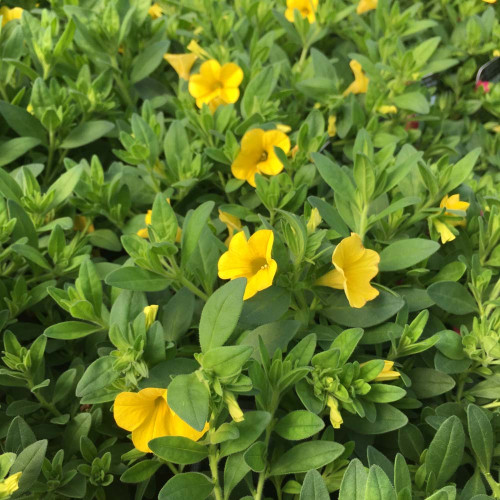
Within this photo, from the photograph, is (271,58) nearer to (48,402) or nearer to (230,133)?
(230,133)

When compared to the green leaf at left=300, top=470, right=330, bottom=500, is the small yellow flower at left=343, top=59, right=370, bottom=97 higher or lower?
higher

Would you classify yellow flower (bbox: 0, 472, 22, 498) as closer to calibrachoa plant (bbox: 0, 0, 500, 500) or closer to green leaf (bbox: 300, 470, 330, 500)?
calibrachoa plant (bbox: 0, 0, 500, 500)

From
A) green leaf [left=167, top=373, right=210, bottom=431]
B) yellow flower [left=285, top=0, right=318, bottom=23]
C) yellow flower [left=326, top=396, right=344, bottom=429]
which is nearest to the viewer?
green leaf [left=167, top=373, right=210, bottom=431]

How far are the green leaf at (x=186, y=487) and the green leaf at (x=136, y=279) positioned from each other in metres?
0.29

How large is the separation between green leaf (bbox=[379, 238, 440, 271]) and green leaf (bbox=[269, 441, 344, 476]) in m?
0.32

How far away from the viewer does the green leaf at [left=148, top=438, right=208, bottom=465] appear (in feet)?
2.34

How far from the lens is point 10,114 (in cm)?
119

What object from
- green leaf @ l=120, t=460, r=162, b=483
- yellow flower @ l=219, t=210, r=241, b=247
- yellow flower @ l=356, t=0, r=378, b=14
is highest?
yellow flower @ l=356, t=0, r=378, b=14

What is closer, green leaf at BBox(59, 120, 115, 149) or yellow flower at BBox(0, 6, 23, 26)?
green leaf at BBox(59, 120, 115, 149)

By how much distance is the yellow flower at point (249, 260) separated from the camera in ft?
2.67

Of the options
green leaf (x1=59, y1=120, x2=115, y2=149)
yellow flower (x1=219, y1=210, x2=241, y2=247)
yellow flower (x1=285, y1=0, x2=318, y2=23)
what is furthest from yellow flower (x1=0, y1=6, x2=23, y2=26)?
yellow flower (x1=219, y1=210, x2=241, y2=247)

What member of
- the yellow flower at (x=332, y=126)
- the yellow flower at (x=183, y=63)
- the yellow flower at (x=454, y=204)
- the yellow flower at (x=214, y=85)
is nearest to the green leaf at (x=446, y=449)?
the yellow flower at (x=454, y=204)

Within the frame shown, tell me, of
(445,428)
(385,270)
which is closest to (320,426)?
(445,428)

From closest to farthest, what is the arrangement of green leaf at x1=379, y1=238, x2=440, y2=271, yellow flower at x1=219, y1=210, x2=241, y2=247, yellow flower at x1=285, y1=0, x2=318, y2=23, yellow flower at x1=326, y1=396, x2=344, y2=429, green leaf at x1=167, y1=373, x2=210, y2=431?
green leaf at x1=167, y1=373, x2=210, y2=431 < yellow flower at x1=326, y1=396, x2=344, y2=429 < green leaf at x1=379, y1=238, x2=440, y2=271 < yellow flower at x1=219, y1=210, x2=241, y2=247 < yellow flower at x1=285, y1=0, x2=318, y2=23
